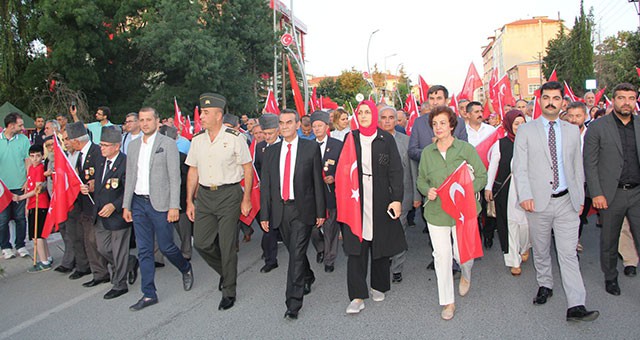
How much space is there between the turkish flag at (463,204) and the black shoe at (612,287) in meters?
1.61

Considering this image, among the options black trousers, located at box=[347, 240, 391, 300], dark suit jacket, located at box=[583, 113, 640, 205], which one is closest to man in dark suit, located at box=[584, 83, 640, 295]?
dark suit jacket, located at box=[583, 113, 640, 205]

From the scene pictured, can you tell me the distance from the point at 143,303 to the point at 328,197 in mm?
2460

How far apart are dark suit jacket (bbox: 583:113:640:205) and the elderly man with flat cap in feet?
11.2

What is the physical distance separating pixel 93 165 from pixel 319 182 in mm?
3008

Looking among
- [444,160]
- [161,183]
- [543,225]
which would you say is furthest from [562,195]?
[161,183]

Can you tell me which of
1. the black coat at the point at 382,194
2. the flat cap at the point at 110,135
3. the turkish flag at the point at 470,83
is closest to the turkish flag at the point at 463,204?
the black coat at the point at 382,194

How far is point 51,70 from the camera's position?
23484mm

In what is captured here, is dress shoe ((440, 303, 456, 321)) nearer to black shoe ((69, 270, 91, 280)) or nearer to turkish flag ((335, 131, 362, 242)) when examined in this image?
turkish flag ((335, 131, 362, 242))

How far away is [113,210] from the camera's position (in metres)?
5.44

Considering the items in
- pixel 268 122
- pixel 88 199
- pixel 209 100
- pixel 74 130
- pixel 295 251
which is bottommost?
pixel 295 251

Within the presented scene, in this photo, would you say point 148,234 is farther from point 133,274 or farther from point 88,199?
point 88,199

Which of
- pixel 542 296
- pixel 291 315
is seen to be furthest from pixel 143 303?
pixel 542 296

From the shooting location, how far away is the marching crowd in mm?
4516

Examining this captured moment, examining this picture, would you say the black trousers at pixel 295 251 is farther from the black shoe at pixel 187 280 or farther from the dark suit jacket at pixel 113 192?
the dark suit jacket at pixel 113 192
